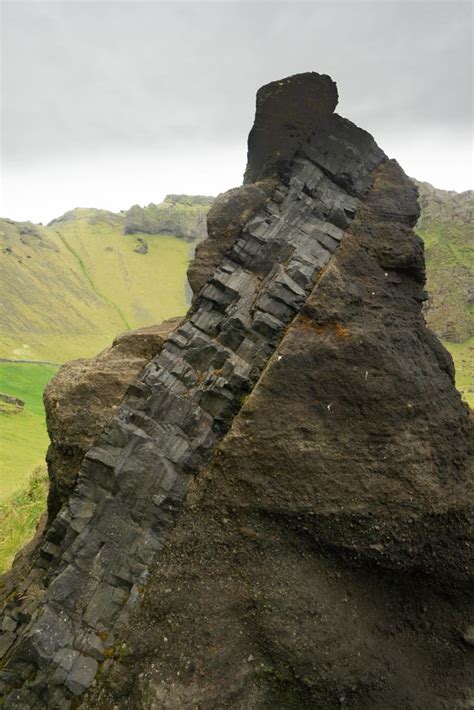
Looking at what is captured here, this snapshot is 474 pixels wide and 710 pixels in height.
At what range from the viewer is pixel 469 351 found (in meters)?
53.1

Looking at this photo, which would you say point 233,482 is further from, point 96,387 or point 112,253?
point 112,253

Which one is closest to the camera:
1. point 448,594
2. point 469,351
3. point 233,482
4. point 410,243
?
point 233,482

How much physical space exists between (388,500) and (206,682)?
3.73m

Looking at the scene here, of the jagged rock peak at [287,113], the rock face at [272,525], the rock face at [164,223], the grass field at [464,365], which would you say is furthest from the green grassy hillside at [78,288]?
the rock face at [272,525]

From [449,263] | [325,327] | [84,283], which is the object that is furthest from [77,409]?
[84,283]

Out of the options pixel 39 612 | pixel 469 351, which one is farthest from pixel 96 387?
pixel 469 351

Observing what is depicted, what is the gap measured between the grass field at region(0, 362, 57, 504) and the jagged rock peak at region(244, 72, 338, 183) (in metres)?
14.0

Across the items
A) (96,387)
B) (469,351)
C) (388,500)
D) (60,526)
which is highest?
(96,387)

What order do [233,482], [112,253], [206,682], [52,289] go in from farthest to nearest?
[112,253] → [52,289] → [233,482] → [206,682]

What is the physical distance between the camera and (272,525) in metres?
7.53

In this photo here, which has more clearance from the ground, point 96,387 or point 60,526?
point 96,387

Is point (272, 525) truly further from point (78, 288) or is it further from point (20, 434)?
point (78, 288)

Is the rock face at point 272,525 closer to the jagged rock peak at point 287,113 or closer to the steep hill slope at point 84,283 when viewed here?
the jagged rock peak at point 287,113

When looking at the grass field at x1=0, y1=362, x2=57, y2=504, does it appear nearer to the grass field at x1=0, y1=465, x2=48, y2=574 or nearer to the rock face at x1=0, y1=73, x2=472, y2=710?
the grass field at x1=0, y1=465, x2=48, y2=574
